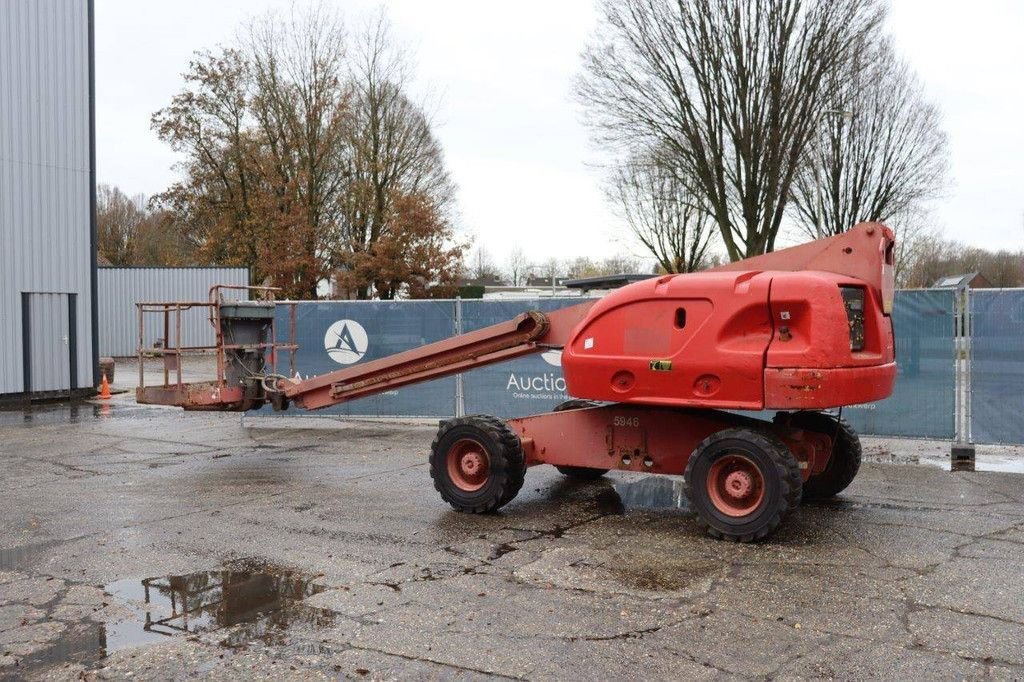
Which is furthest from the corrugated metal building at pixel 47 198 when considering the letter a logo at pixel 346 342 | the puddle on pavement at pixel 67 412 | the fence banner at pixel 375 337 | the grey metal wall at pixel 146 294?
the grey metal wall at pixel 146 294

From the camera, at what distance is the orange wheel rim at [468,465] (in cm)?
874

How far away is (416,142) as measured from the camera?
42156mm

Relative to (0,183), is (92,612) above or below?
below

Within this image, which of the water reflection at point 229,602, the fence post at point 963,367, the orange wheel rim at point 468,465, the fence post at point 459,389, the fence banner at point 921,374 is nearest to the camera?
the water reflection at point 229,602

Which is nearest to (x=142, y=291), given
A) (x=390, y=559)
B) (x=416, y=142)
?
(x=416, y=142)

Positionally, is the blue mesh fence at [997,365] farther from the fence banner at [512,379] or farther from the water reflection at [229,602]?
the water reflection at [229,602]

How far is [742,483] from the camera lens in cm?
754

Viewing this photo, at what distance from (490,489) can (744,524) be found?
234 cm

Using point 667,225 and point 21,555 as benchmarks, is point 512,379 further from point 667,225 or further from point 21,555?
point 667,225

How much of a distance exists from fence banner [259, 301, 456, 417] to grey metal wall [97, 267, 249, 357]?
20933 millimetres

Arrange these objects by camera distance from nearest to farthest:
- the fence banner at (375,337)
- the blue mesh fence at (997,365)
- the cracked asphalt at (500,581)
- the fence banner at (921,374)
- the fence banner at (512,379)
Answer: the cracked asphalt at (500,581) → the blue mesh fence at (997,365) → the fence banner at (921,374) → the fence banner at (512,379) → the fence banner at (375,337)

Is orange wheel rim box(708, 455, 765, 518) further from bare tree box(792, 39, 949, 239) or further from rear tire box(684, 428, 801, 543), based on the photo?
bare tree box(792, 39, 949, 239)

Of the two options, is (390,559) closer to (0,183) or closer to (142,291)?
(0,183)

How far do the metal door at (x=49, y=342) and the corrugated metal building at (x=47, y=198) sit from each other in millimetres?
21
